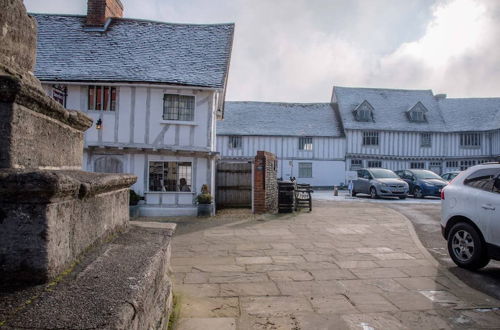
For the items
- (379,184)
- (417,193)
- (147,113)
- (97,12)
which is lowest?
(417,193)

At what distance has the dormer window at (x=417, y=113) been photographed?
32.5 metres

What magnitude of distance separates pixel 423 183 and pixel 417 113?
16575mm

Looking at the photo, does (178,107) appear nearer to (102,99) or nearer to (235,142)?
(102,99)

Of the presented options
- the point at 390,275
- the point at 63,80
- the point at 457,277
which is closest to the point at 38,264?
the point at 390,275

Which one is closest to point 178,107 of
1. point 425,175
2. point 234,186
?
point 234,186

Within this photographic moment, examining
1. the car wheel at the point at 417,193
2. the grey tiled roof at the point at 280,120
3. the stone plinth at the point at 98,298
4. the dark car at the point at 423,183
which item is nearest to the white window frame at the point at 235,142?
Result: the grey tiled roof at the point at 280,120

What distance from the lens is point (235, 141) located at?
31.0 metres

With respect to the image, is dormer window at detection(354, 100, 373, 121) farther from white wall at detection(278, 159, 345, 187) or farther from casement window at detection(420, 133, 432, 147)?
casement window at detection(420, 133, 432, 147)

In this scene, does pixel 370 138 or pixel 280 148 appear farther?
pixel 370 138

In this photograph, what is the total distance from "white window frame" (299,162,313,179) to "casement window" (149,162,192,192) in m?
18.9

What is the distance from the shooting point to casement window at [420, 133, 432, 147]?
3177 cm

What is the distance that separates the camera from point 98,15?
49.2ft

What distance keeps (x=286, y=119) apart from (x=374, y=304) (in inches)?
1159

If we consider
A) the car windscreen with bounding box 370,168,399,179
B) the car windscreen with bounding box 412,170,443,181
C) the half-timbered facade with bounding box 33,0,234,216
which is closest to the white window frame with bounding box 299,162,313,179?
the car windscreen with bounding box 370,168,399,179
